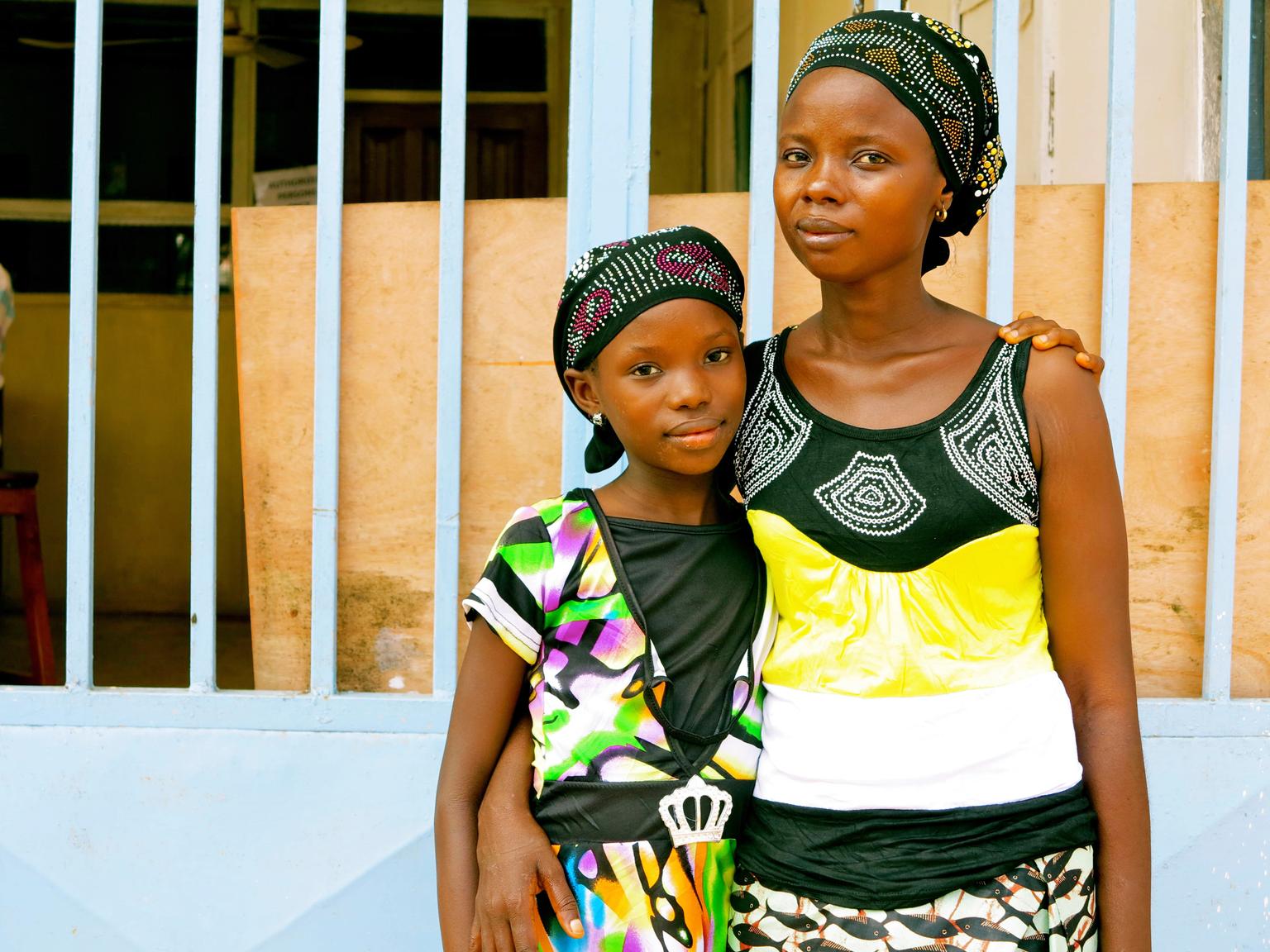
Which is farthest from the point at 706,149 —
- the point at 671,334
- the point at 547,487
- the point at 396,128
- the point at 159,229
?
the point at 671,334

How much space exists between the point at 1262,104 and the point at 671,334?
198 cm

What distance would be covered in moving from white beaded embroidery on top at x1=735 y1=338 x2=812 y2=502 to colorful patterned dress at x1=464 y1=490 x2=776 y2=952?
0.61ft

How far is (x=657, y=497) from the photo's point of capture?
160 cm

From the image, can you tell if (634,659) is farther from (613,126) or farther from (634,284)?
(613,126)

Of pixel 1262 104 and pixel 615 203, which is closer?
pixel 615 203

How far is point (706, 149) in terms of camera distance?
638 centimetres

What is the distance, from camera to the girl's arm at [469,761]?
1.52m

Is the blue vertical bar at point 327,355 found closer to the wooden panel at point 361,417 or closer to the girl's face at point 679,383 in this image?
the wooden panel at point 361,417

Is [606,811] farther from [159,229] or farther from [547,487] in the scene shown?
[159,229]

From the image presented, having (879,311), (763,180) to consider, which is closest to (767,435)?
(879,311)

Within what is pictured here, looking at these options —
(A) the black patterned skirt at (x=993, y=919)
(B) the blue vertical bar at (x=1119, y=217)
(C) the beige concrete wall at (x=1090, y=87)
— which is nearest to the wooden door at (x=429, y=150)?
(C) the beige concrete wall at (x=1090, y=87)

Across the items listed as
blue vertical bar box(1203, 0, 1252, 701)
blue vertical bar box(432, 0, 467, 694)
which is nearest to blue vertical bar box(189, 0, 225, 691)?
blue vertical bar box(432, 0, 467, 694)

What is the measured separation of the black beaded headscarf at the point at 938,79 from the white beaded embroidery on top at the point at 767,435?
280mm

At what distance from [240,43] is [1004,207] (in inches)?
182
